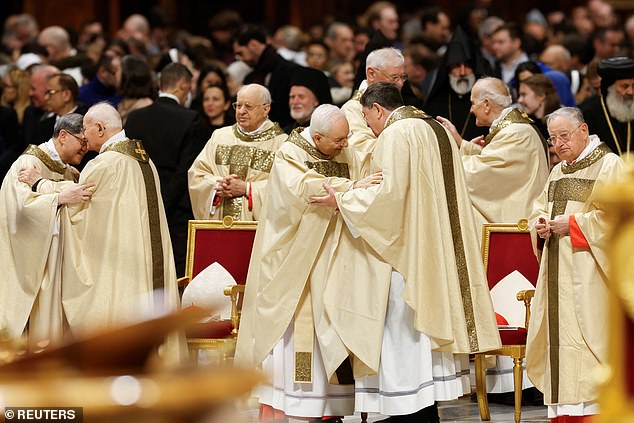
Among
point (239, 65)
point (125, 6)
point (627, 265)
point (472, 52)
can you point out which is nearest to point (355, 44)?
point (239, 65)

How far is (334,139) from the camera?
6.45 meters

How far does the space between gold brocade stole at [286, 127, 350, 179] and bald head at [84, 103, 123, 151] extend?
1.01 m

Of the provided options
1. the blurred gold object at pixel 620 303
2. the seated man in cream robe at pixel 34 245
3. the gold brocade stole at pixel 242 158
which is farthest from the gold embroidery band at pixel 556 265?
the blurred gold object at pixel 620 303

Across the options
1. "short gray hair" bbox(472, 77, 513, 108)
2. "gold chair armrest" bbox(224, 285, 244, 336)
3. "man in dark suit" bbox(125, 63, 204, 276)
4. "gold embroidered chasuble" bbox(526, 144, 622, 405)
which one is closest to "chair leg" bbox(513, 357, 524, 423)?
"gold embroidered chasuble" bbox(526, 144, 622, 405)

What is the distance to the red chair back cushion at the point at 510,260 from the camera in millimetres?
7324

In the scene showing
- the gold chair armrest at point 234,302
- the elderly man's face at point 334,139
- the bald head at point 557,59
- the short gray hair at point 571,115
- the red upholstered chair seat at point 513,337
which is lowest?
the red upholstered chair seat at point 513,337

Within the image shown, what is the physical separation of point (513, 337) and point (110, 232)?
230 centimetres

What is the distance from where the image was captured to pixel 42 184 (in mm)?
6832

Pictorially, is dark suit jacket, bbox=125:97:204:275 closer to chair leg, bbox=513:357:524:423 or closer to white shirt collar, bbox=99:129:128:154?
white shirt collar, bbox=99:129:128:154

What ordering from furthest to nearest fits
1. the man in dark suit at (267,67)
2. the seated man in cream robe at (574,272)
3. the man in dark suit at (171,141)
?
the man in dark suit at (267,67) < the man in dark suit at (171,141) < the seated man in cream robe at (574,272)

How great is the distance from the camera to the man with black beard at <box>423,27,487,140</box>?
9.44 metres

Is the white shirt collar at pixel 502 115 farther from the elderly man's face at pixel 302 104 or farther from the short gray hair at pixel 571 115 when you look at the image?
the short gray hair at pixel 571 115

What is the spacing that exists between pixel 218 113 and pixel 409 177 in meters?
3.44

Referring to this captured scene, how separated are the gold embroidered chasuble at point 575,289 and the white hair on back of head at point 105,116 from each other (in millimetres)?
2410
